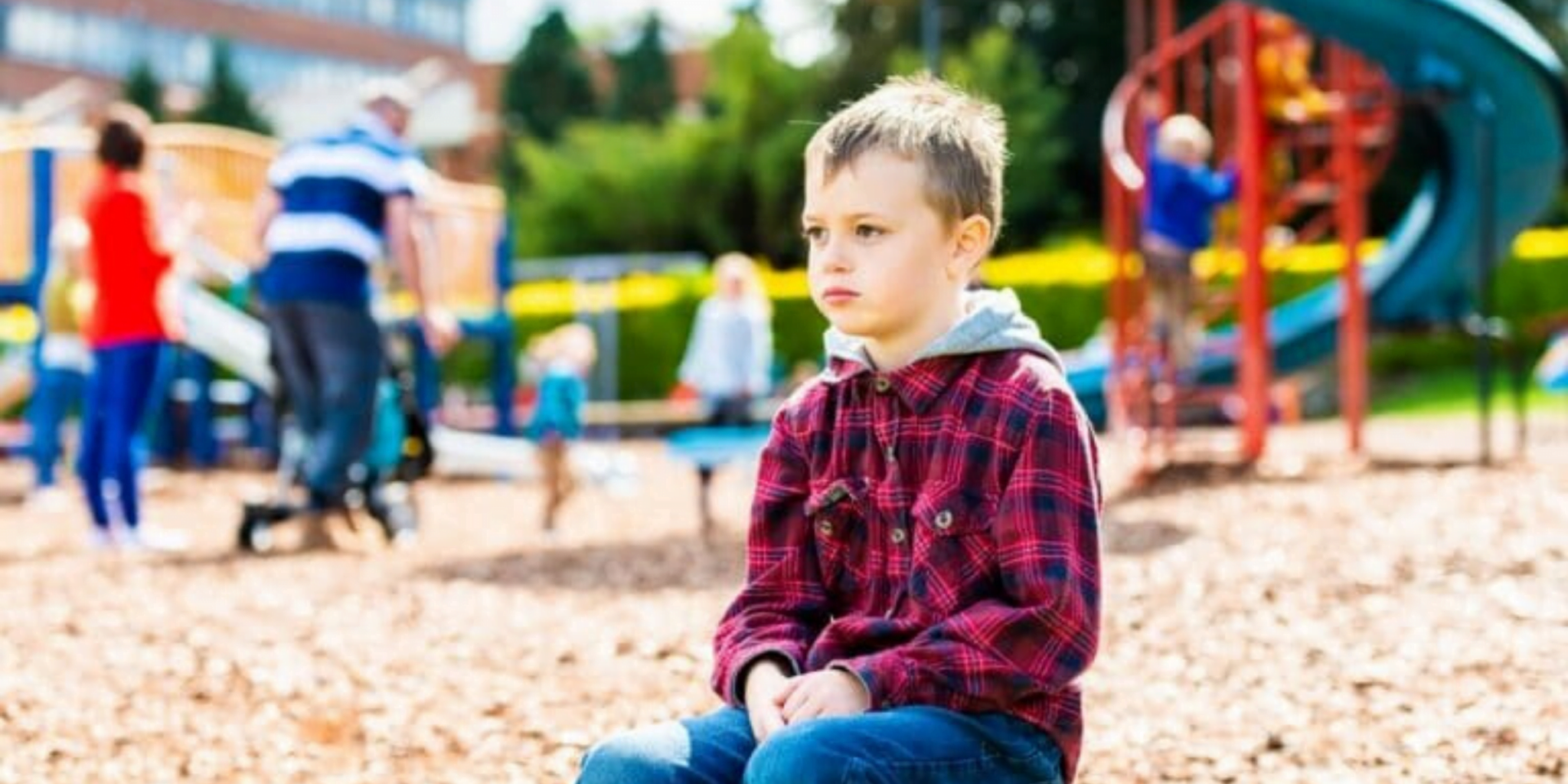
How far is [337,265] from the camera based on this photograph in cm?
768

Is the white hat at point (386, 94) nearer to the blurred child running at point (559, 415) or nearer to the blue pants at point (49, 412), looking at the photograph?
the blurred child running at point (559, 415)

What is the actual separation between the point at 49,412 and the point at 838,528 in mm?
9555

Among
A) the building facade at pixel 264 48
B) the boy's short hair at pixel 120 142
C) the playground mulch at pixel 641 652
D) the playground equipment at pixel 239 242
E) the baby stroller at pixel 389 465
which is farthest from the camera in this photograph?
the building facade at pixel 264 48

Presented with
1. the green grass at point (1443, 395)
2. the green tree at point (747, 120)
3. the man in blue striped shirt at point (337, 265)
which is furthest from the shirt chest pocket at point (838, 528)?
the green tree at point (747, 120)

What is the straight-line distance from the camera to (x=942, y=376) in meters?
2.50

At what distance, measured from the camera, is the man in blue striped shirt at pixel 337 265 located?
7676 mm

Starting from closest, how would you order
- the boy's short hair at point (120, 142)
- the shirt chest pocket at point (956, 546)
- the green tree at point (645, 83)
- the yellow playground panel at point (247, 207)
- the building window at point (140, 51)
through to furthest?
1. the shirt chest pocket at point (956, 546)
2. the boy's short hair at point (120, 142)
3. the yellow playground panel at point (247, 207)
4. the green tree at point (645, 83)
5. the building window at point (140, 51)

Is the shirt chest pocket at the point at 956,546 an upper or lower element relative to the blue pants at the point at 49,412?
upper

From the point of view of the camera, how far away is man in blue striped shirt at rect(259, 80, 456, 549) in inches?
302

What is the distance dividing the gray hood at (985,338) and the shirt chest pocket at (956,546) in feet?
0.57

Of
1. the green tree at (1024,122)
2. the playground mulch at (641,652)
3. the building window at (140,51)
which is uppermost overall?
the building window at (140,51)

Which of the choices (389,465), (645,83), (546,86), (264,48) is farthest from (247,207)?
(264,48)

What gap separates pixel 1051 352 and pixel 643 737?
0.67m

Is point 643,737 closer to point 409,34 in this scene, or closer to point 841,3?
point 841,3
